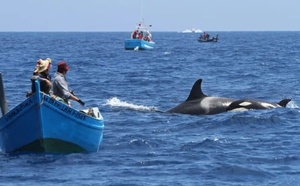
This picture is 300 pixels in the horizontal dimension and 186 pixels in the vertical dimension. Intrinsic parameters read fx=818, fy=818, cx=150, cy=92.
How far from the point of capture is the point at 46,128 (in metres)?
17.7

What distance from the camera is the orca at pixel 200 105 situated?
25.9 metres

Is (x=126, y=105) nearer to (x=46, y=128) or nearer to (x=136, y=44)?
(x=46, y=128)

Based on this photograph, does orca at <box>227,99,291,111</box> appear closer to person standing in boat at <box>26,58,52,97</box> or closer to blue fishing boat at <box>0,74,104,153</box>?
blue fishing boat at <box>0,74,104,153</box>

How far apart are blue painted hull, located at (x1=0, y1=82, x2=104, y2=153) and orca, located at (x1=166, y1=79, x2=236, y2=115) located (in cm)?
810

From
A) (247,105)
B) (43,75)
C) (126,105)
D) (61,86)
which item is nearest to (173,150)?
(61,86)

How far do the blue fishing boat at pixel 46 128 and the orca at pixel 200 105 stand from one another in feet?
26.6

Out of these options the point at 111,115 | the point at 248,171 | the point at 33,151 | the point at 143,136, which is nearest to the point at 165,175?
the point at 248,171

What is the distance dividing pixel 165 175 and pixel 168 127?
7225mm

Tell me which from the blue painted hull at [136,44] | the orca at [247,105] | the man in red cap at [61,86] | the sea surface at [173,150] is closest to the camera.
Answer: the sea surface at [173,150]

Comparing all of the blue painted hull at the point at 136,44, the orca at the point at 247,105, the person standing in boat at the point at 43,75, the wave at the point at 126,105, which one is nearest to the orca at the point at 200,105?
the orca at the point at 247,105

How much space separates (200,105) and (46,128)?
9.29m

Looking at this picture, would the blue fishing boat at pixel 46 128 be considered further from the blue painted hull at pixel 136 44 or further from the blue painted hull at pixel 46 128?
the blue painted hull at pixel 136 44

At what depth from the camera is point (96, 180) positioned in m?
15.3

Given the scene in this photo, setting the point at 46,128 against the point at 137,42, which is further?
the point at 137,42
